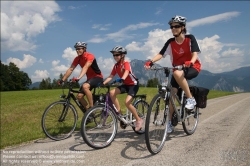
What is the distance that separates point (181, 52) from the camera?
5195 mm

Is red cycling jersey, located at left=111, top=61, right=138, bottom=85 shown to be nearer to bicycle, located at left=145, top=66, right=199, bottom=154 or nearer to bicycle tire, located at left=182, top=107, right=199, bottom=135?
bicycle, located at left=145, top=66, right=199, bottom=154

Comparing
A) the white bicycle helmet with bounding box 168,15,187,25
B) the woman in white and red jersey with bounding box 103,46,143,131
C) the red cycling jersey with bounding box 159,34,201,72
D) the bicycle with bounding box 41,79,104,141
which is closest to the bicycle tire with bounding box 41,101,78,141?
the bicycle with bounding box 41,79,104,141

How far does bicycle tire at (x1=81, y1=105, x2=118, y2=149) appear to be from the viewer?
5023mm

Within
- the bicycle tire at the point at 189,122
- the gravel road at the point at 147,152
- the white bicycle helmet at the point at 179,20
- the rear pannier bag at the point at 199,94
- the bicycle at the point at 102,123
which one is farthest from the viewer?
the rear pannier bag at the point at 199,94

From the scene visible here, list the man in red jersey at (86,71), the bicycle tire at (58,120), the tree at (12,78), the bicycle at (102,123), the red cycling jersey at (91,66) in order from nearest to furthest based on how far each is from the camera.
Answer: the bicycle at (102,123) → the bicycle tire at (58,120) → the man in red jersey at (86,71) → the red cycling jersey at (91,66) → the tree at (12,78)

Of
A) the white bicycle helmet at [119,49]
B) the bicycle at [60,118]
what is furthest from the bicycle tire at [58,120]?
the white bicycle helmet at [119,49]

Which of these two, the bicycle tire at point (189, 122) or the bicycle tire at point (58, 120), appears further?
the bicycle tire at point (58, 120)

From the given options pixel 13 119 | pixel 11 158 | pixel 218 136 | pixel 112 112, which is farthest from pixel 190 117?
pixel 13 119

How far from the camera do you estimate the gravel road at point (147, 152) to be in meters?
3.81

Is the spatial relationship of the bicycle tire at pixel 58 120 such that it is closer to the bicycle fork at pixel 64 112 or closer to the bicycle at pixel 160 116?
the bicycle fork at pixel 64 112

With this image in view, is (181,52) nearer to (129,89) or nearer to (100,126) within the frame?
(129,89)

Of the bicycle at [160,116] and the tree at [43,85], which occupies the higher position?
the tree at [43,85]

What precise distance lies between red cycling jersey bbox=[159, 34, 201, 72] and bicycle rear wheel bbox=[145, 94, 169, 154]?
1.32m


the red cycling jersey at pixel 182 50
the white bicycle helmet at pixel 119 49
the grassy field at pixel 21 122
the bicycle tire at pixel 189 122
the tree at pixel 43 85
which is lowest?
the grassy field at pixel 21 122
